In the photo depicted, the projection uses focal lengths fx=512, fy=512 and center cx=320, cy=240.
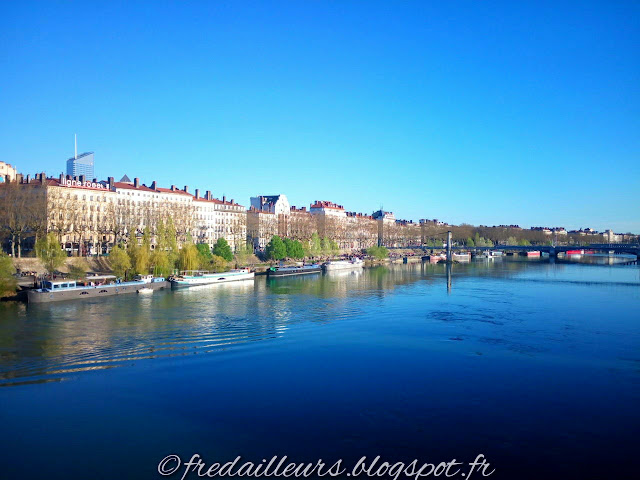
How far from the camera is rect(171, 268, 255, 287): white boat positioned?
28.2 meters

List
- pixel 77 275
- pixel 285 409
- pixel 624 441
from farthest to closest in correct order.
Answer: pixel 77 275 → pixel 285 409 → pixel 624 441

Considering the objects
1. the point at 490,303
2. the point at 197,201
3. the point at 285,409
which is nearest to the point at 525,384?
the point at 285,409

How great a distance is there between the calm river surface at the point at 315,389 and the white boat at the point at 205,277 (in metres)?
9.01

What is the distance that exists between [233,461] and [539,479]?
4.15 metres

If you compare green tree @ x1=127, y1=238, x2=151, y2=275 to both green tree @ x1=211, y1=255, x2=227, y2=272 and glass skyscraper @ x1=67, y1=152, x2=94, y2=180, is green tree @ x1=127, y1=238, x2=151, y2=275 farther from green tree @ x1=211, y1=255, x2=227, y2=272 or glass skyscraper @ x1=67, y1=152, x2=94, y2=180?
glass skyscraper @ x1=67, y1=152, x2=94, y2=180

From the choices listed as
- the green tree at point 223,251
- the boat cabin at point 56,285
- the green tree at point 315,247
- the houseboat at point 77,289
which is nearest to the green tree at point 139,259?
the houseboat at point 77,289

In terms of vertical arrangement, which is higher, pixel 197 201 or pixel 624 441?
pixel 197 201

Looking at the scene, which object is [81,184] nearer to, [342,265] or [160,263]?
[160,263]

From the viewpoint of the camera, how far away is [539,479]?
6793mm

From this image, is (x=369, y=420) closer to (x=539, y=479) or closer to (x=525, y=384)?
(x=539, y=479)

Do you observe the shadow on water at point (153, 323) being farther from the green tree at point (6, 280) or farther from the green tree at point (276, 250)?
the green tree at point (276, 250)

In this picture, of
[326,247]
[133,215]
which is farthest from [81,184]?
[326,247]


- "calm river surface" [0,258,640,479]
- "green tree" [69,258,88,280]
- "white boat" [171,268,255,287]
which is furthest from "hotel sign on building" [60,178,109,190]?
"calm river surface" [0,258,640,479]

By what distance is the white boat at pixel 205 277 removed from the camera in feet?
92.4
